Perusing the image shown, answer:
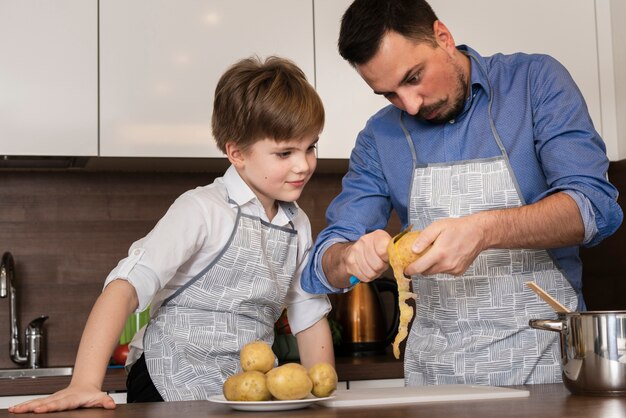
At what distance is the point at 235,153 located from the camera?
1754mm

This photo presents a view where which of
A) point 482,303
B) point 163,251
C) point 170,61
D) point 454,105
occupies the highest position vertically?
point 170,61

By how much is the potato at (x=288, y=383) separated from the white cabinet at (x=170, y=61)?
1.35 m

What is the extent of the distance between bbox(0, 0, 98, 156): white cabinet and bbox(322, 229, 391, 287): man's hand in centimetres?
105

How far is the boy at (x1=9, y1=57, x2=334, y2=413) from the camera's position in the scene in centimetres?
158

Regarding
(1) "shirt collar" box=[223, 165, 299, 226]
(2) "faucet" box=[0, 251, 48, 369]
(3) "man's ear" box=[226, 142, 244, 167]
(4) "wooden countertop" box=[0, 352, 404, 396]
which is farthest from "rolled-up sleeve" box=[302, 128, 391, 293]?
(2) "faucet" box=[0, 251, 48, 369]

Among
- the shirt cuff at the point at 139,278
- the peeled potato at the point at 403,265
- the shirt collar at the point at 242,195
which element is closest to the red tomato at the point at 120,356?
the shirt collar at the point at 242,195

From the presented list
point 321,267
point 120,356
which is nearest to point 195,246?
point 321,267

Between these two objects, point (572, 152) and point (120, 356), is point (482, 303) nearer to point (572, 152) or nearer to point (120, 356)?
point (572, 152)

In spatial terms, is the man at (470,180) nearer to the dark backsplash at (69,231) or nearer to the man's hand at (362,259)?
the man's hand at (362,259)

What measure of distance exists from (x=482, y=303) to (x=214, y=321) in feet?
1.60

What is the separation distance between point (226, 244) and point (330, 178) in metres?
1.26

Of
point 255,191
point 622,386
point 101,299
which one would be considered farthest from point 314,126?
point 622,386

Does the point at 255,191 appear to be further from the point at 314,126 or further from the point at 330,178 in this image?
the point at 330,178

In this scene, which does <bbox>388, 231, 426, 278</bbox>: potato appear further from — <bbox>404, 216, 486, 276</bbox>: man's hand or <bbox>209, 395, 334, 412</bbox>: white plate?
<bbox>209, 395, 334, 412</bbox>: white plate
